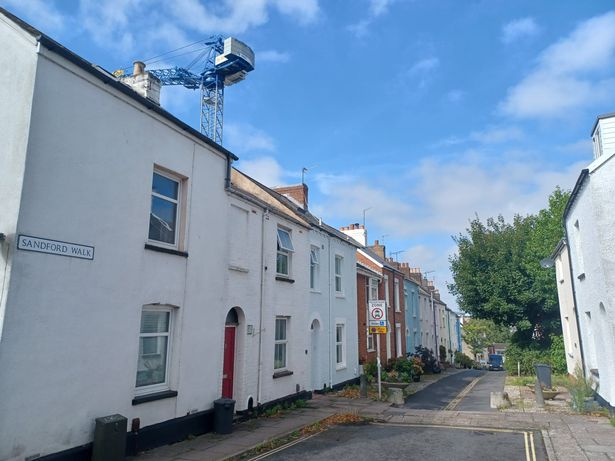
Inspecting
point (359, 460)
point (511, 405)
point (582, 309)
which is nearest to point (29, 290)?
point (359, 460)

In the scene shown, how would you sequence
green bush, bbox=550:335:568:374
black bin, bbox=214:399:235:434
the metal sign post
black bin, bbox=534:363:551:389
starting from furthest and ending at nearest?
green bush, bbox=550:335:568:374 → black bin, bbox=534:363:551:389 → the metal sign post → black bin, bbox=214:399:235:434

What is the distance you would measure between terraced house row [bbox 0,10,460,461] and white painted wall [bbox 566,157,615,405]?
879 centimetres

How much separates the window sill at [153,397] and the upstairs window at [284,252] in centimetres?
→ 607

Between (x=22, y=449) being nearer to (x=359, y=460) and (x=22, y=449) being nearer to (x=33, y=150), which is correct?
(x=33, y=150)

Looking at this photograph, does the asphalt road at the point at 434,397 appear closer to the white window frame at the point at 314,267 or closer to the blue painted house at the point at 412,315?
the white window frame at the point at 314,267

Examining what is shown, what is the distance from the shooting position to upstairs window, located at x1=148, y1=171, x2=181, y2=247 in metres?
9.59

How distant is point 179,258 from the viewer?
975 centimetres

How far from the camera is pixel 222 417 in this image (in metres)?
10.3

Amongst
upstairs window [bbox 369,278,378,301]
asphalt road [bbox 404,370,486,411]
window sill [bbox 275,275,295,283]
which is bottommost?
asphalt road [bbox 404,370,486,411]

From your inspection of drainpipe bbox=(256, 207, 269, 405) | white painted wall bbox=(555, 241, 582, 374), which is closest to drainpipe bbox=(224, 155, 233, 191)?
drainpipe bbox=(256, 207, 269, 405)

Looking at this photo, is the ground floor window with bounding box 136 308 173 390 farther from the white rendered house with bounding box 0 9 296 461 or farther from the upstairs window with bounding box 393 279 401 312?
the upstairs window with bounding box 393 279 401 312

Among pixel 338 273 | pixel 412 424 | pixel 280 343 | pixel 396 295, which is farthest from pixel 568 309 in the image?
pixel 280 343

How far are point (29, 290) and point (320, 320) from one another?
40.1 ft

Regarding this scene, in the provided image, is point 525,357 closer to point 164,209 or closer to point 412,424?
point 412,424
